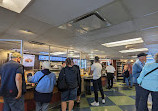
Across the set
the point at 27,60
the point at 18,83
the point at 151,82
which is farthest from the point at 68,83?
the point at 27,60

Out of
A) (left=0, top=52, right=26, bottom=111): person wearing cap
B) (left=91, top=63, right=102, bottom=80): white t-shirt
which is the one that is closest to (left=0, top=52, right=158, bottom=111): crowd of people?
(left=0, top=52, right=26, bottom=111): person wearing cap

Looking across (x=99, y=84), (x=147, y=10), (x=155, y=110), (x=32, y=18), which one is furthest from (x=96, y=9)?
(x=99, y=84)

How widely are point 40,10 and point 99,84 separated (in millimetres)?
2980

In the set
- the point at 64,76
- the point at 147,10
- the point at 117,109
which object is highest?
the point at 147,10

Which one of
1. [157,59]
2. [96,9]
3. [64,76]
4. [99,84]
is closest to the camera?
[96,9]

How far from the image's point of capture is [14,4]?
73.7 inches

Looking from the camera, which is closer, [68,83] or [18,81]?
[18,81]

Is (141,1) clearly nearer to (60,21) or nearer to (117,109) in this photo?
(60,21)

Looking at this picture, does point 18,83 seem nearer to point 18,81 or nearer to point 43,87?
point 18,81

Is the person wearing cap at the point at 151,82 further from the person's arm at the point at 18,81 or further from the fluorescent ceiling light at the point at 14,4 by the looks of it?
the fluorescent ceiling light at the point at 14,4

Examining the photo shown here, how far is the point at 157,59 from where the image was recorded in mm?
2162

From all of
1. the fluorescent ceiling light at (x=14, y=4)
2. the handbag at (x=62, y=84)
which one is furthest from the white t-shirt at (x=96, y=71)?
the fluorescent ceiling light at (x=14, y=4)

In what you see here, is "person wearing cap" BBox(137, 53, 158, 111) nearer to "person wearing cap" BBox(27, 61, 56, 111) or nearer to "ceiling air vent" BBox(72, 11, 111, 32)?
"ceiling air vent" BBox(72, 11, 111, 32)

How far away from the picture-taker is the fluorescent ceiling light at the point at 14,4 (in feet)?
5.86
